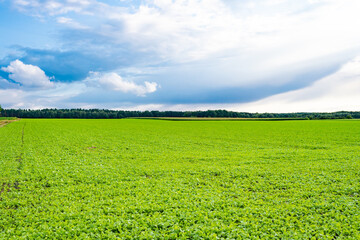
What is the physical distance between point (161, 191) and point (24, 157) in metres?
19.7

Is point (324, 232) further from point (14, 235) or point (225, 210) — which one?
point (14, 235)

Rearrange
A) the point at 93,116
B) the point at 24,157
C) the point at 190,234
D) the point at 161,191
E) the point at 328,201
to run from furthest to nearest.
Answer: the point at 93,116, the point at 24,157, the point at 161,191, the point at 328,201, the point at 190,234

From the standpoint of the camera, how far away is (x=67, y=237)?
9.55 metres

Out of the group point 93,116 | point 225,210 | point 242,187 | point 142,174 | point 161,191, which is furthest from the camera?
point 93,116

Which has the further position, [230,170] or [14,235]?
[230,170]

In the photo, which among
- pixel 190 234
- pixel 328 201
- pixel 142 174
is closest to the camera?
pixel 190 234

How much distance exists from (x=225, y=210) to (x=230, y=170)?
8.17 meters

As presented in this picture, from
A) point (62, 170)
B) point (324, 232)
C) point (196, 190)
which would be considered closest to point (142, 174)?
point (196, 190)

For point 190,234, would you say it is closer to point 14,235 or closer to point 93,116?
point 14,235

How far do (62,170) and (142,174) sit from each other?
7384mm

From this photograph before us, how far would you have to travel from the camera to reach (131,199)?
1317 cm

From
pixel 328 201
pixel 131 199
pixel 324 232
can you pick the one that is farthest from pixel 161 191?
pixel 328 201

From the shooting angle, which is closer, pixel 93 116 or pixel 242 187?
pixel 242 187

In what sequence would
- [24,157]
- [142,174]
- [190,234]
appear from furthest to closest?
[24,157] → [142,174] → [190,234]
